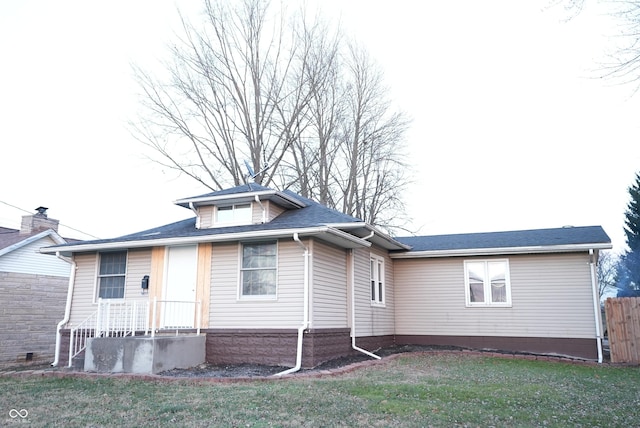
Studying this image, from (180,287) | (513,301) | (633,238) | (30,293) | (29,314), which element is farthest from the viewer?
(633,238)

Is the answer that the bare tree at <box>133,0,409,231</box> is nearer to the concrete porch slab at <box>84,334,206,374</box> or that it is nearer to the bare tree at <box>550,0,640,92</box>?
the concrete porch slab at <box>84,334,206,374</box>

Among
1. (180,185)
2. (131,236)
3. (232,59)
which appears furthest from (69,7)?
(180,185)

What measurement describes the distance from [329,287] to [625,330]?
283 inches

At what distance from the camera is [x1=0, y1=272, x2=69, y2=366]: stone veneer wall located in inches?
590

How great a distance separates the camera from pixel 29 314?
15.6m

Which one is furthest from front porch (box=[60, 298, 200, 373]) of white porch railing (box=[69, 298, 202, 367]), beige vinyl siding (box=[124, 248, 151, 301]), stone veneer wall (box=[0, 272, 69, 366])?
stone veneer wall (box=[0, 272, 69, 366])

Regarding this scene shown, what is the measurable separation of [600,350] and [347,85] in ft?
51.4

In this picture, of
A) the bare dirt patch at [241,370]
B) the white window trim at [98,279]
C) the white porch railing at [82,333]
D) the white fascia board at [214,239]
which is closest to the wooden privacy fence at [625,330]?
the bare dirt patch at [241,370]

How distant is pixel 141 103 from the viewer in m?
20.9

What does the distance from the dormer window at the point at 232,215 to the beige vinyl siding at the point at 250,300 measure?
3.43 feet

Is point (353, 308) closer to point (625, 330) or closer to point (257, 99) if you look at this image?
point (625, 330)

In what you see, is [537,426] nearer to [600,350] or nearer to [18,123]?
[600,350]

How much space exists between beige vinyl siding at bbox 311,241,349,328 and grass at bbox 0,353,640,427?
175 centimetres

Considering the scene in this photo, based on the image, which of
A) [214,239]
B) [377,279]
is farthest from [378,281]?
[214,239]
